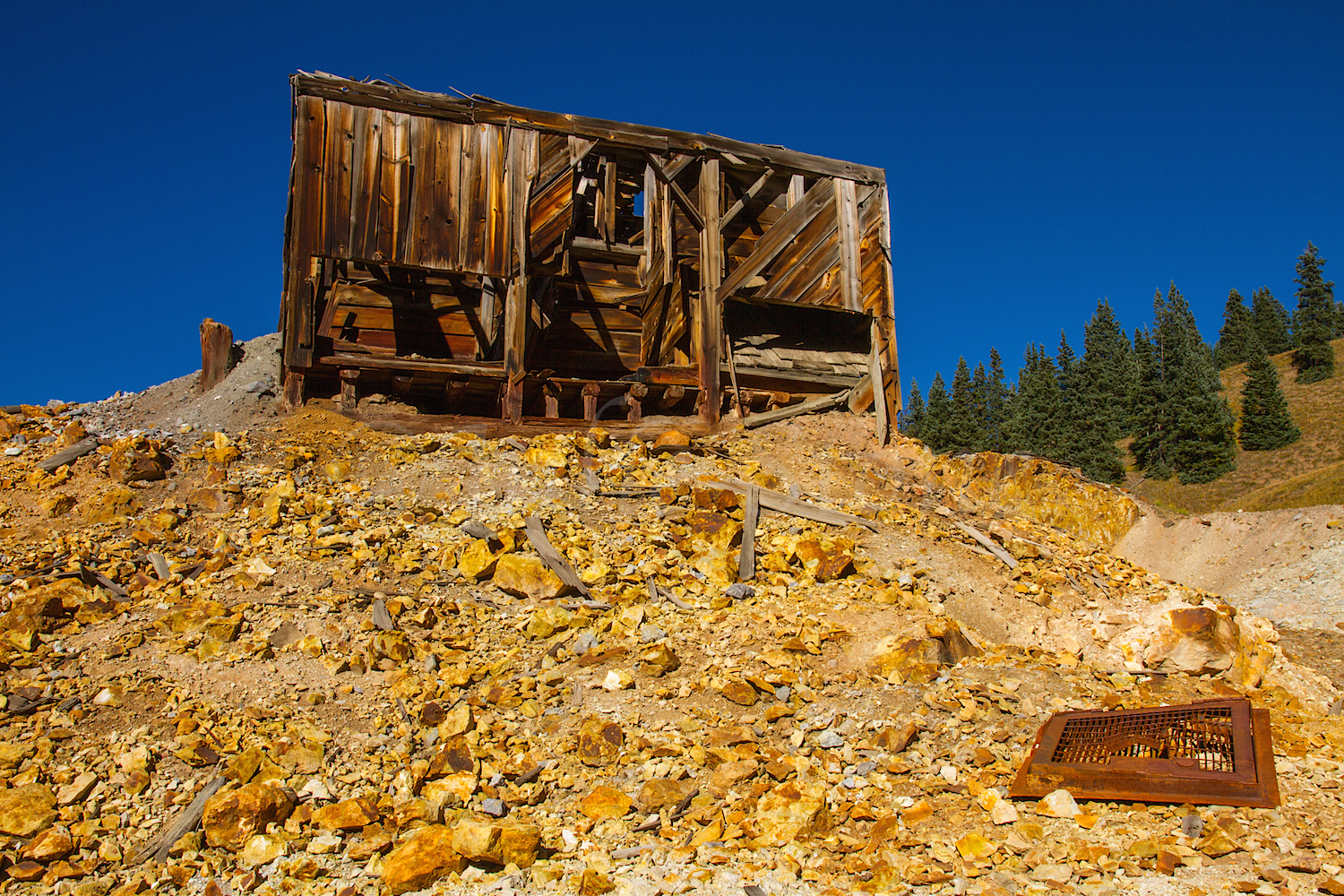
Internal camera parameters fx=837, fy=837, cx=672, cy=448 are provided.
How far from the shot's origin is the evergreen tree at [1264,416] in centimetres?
5897

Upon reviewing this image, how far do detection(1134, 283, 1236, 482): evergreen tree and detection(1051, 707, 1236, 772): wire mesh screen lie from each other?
60.0 meters

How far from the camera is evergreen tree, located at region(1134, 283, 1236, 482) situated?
57969 millimetres

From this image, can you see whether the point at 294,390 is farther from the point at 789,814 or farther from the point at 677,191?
the point at 789,814

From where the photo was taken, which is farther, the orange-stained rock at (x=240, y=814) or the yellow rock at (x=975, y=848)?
the orange-stained rock at (x=240, y=814)

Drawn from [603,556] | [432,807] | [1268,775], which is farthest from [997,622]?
[432,807]

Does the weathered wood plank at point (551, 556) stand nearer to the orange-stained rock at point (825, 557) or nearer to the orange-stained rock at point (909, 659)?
the orange-stained rock at point (825, 557)

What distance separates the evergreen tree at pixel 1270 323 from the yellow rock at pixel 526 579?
319 ft

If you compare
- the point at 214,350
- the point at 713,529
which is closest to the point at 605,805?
the point at 713,529

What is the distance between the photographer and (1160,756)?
595 cm

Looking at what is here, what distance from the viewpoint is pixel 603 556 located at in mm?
9445

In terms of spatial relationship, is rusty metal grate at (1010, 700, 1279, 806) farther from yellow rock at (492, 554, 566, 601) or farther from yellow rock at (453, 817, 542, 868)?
yellow rock at (492, 554, 566, 601)

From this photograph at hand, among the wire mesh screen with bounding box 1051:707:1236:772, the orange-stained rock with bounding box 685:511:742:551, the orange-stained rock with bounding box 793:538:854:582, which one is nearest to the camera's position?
the wire mesh screen with bounding box 1051:707:1236:772

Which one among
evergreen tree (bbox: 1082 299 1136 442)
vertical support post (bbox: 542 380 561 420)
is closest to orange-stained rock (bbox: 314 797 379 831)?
vertical support post (bbox: 542 380 561 420)

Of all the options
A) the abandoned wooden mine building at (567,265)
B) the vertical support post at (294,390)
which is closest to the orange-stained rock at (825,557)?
the abandoned wooden mine building at (567,265)
